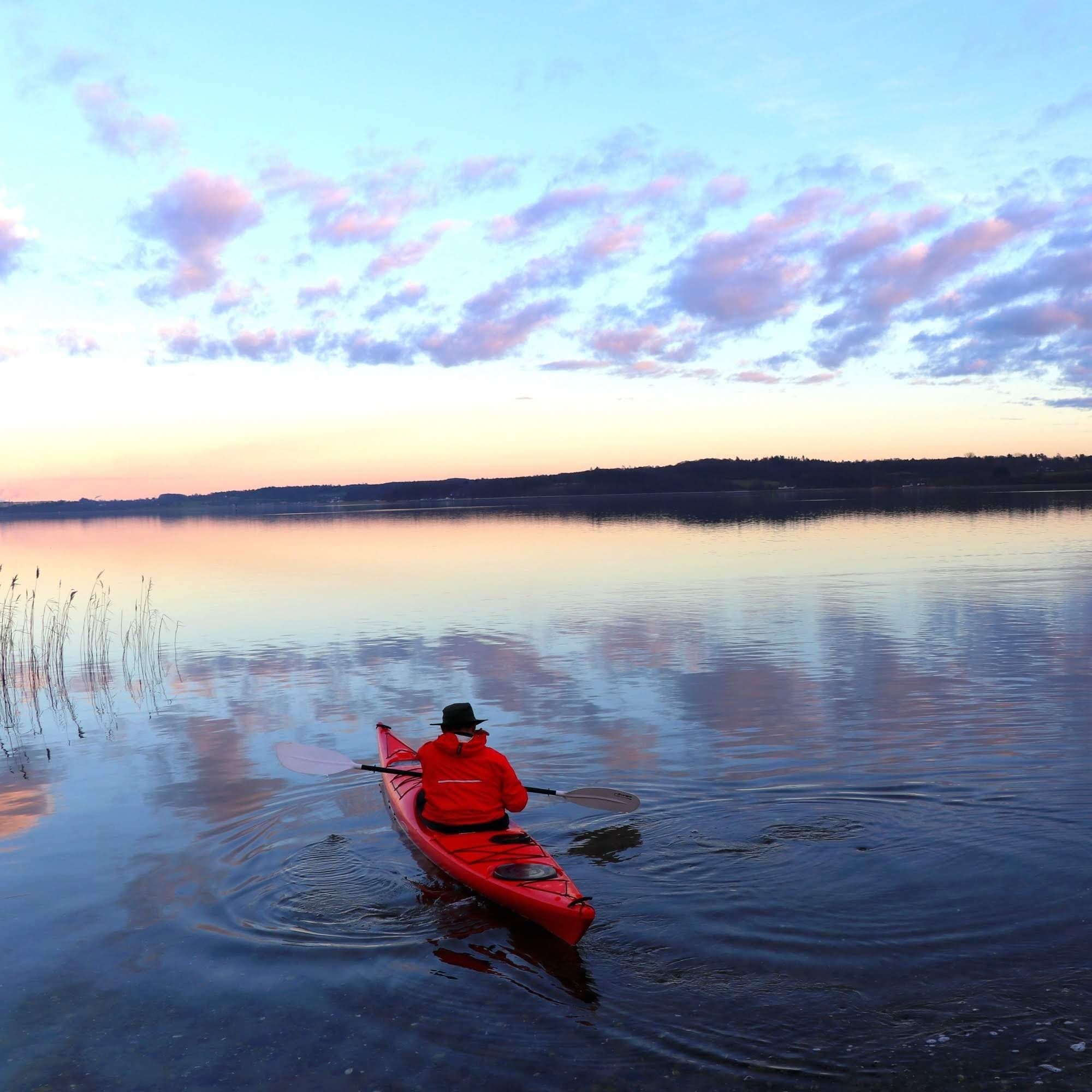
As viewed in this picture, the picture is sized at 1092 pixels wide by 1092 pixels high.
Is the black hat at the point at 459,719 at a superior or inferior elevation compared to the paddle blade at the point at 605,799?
superior

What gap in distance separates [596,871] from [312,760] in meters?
4.40

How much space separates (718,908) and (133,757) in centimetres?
1004

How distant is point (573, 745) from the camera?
13.8 metres

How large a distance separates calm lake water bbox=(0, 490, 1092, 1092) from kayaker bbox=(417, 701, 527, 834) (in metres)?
0.68

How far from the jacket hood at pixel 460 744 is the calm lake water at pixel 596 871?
1301 mm

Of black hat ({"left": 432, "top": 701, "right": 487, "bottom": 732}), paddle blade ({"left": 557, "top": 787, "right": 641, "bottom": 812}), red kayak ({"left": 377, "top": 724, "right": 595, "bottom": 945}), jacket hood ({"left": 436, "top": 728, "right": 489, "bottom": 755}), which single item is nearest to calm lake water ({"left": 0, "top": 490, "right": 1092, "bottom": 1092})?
red kayak ({"left": 377, "top": 724, "right": 595, "bottom": 945})

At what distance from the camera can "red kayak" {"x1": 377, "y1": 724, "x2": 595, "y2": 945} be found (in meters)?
7.78

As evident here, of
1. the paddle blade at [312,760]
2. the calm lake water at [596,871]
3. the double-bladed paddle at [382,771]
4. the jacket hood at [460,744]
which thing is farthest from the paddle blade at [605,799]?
the paddle blade at [312,760]

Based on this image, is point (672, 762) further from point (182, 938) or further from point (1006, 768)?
point (182, 938)

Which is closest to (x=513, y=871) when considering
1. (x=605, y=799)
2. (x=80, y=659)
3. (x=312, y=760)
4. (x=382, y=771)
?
(x=605, y=799)

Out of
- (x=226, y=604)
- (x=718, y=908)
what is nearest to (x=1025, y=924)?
(x=718, y=908)

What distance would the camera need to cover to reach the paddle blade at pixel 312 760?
11773 mm

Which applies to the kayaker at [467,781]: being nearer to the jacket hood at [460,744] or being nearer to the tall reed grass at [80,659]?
the jacket hood at [460,744]

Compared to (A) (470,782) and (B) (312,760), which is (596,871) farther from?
(B) (312,760)
